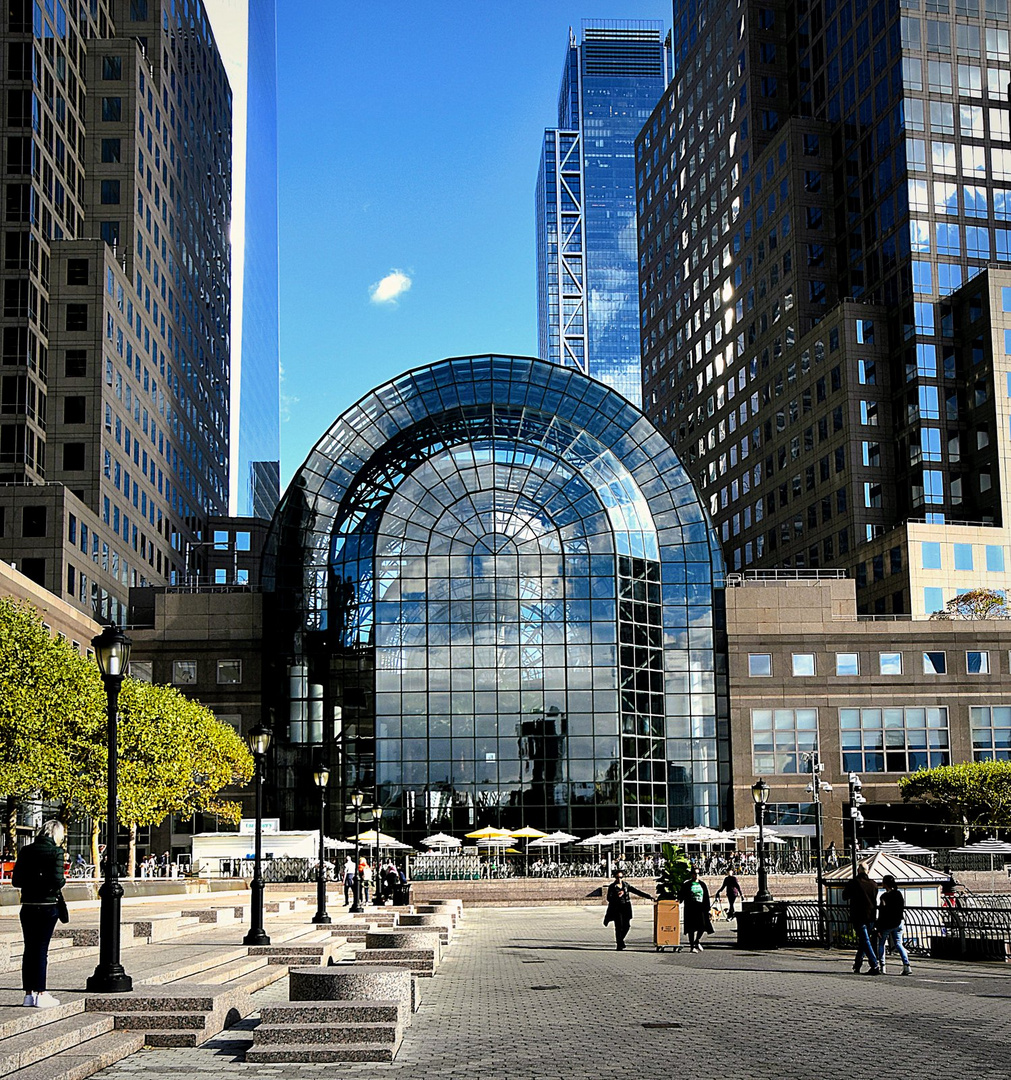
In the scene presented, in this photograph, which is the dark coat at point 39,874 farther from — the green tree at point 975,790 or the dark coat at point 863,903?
the green tree at point 975,790

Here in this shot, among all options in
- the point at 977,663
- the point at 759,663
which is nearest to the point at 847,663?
the point at 759,663

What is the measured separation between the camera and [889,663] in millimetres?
81125

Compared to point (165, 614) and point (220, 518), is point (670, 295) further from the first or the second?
point (165, 614)

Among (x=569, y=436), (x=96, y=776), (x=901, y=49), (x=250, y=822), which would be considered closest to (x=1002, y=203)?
(x=901, y=49)

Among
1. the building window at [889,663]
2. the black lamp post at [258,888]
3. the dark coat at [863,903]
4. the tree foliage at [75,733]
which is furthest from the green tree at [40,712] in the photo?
the building window at [889,663]

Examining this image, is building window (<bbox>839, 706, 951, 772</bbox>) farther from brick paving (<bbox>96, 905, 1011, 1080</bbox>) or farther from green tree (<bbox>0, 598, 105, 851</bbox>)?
brick paving (<bbox>96, 905, 1011, 1080</bbox>)

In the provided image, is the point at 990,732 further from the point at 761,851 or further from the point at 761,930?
the point at 761,930

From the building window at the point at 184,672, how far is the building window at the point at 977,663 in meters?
44.4

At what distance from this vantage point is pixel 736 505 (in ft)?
437

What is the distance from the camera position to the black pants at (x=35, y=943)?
1498 centimetres

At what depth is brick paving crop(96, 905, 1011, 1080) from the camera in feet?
45.1

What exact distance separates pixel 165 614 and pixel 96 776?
29.8m

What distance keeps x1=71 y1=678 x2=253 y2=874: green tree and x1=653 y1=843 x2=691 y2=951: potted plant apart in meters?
21.9

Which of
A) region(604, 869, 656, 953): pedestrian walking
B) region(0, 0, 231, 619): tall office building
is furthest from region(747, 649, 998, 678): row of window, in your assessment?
region(604, 869, 656, 953): pedestrian walking
